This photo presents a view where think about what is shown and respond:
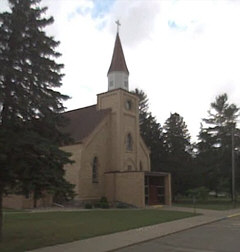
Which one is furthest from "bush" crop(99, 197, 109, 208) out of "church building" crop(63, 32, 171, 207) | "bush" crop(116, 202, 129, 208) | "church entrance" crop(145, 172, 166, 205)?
"church entrance" crop(145, 172, 166, 205)

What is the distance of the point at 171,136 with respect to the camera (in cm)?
5906

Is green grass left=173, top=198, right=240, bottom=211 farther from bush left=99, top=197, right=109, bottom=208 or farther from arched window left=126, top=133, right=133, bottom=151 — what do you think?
bush left=99, top=197, right=109, bottom=208

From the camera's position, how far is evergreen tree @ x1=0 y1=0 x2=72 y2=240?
12516 millimetres

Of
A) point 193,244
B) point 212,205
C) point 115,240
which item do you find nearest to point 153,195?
point 212,205

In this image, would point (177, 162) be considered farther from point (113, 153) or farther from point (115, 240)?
point (115, 240)

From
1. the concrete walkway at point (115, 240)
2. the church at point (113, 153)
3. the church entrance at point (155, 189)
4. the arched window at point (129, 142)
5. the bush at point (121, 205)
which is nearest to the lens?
the concrete walkway at point (115, 240)

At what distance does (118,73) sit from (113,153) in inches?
370

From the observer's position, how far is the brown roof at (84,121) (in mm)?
40250

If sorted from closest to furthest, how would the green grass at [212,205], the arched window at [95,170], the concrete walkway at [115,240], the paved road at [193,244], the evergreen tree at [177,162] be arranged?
1. the concrete walkway at [115,240]
2. the paved road at [193,244]
3. the green grass at [212,205]
4. the arched window at [95,170]
5. the evergreen tree at [177,162]

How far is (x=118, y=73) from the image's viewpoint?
149 ft

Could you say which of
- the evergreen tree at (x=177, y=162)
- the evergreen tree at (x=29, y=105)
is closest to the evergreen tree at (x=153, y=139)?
the evergreen tree at (x=177, y=162)

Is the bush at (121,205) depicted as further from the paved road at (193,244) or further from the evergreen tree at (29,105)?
the evergreen tree at (29,105)

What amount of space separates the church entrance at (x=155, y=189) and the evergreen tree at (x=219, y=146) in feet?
48.6

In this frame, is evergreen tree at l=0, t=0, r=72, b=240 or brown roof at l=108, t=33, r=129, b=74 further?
brown roof at l=108, t=33, r=129, b=74
